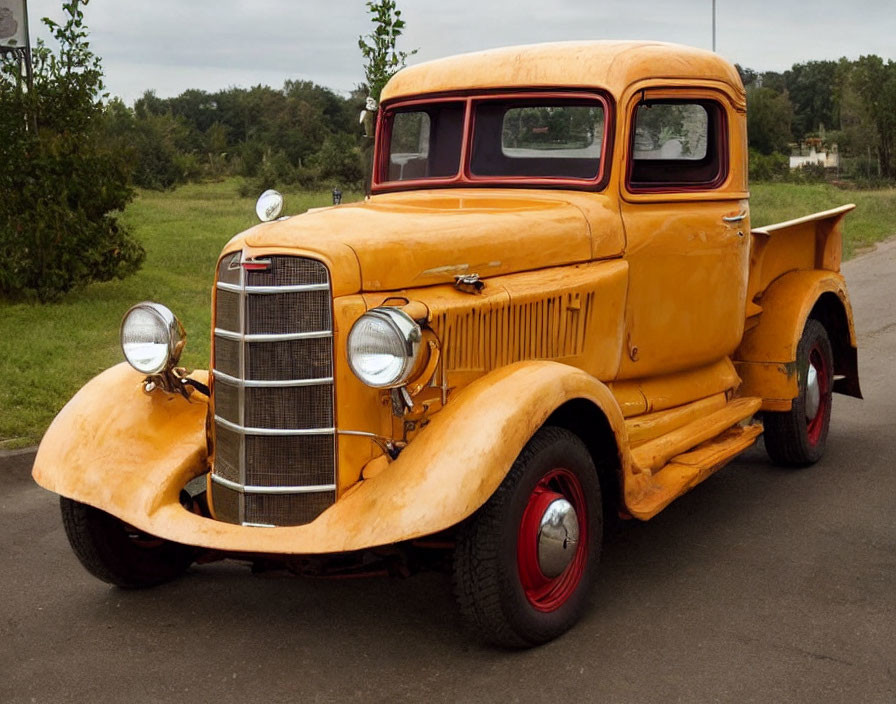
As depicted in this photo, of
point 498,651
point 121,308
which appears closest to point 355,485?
point 498,651

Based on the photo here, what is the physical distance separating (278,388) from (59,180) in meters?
7.85

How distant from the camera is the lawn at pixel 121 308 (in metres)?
7.58

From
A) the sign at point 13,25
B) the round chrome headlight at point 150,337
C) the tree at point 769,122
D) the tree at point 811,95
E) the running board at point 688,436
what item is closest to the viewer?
the round chrome headlight at point 150,337

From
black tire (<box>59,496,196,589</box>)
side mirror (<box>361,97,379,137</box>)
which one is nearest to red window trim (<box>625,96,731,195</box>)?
side mirror (<box>361,97,379,137</box>)

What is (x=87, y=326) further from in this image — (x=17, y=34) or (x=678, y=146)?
(x=678, y=146)

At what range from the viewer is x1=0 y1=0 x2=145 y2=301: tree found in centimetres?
1069

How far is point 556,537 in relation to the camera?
13.0 ft

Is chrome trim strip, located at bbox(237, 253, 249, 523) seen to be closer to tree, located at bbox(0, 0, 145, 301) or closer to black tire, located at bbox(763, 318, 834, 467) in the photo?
black tire, located at bbox(763, 318, 834, 467)

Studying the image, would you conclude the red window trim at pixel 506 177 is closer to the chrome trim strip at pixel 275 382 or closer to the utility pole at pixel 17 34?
the chrome trim strip at pixel 275 382

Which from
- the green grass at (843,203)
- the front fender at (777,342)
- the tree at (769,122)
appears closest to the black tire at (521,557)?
the front fender at (777,342)

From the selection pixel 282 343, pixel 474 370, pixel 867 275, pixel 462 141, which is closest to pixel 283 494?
pixel 282 343

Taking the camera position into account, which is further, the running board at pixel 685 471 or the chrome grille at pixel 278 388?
the running board at pixel 685 471

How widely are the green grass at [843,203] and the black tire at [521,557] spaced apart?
44.1 feet

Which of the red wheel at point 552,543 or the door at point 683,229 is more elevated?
the door at point 683,229
